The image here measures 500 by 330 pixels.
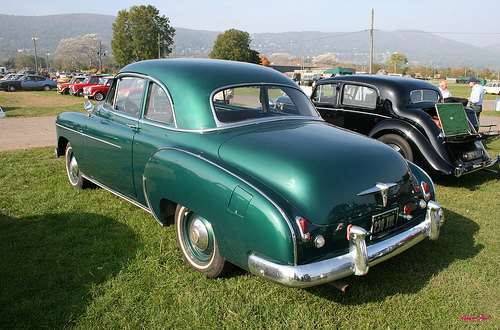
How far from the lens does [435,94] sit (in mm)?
6887

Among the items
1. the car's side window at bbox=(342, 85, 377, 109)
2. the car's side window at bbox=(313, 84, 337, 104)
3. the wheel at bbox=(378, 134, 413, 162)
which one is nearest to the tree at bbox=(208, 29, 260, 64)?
the car's side window at bbox=(313, 84, 337, 104)

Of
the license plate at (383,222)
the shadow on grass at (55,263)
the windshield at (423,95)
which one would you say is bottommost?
the shadow on grass at (55,263)

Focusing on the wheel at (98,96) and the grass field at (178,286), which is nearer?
the grass field at (178,286)

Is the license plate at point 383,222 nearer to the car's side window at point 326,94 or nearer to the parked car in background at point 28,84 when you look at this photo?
the car's side window at point 326,94

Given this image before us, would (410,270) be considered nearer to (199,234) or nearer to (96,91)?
(199,234)

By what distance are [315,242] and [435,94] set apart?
5.79m

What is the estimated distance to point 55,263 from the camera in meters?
3.19

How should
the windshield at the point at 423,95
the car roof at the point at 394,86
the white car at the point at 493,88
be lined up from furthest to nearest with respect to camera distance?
1. the white car at the point at 493,88
2. the windshield at the point at 423,95
3. the car roof at the point at 394,86

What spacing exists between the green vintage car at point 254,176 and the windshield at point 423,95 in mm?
3279

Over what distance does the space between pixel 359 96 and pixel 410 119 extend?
1.25 m

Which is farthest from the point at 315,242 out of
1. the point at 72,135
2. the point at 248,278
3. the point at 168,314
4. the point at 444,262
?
the point at 72,135

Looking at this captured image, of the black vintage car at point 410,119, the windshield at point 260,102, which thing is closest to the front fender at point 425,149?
the black vintage car at point 410,119

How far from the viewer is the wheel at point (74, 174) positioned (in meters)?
4.93

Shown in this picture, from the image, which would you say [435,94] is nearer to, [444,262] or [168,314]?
[444,262]
